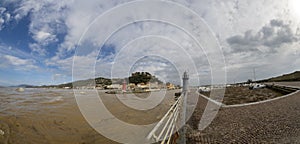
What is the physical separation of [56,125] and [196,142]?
6193mm

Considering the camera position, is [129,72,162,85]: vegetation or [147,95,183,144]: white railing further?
[129,72,162,85]: vegetation

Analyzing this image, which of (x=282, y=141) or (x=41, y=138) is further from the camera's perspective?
(x=41, y=138)

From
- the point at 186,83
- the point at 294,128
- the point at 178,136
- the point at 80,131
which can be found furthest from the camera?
the point at 186,83

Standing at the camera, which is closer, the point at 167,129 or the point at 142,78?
Result: the point at 167,129

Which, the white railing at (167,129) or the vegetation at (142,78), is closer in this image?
the white railing at (167,129)

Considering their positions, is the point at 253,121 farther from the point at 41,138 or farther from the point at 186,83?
the point at 41,138

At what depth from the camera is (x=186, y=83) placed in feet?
40.8

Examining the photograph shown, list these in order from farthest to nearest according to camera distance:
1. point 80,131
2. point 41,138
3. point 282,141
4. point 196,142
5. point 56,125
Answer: point 56,125
point 80,131
point 41,138
point 196,142
point 282,141

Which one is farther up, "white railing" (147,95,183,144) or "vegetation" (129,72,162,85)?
"vegetation" (129,72,162,85)

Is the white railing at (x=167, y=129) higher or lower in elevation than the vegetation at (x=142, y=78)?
lower

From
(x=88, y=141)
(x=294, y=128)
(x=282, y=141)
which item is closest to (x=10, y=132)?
(x=88, y=141)

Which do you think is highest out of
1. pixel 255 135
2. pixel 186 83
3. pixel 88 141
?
pixel 186 83

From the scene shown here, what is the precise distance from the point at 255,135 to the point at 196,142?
1.68 meters

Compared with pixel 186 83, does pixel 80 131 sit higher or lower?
lower
